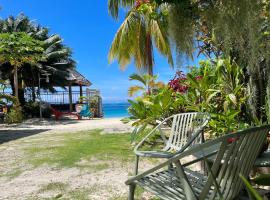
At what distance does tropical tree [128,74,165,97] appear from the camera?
7.53 m

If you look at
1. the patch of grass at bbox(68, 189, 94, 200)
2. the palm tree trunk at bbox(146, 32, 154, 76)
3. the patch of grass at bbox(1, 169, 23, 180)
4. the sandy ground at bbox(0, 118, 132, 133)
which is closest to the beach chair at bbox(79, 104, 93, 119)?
the sandy ground at bbox(0, 118, 132, 133)

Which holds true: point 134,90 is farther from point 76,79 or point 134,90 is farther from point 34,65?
point 76,79

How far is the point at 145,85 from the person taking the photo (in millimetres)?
7785

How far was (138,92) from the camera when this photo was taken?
314 inches

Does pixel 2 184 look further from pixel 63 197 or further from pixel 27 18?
pixel 27 18

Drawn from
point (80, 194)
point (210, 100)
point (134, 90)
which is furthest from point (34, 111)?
point (80, 194)

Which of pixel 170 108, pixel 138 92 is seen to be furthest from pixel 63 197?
pixel 138 92

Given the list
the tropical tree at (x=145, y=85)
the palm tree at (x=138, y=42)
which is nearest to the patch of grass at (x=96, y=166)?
the tropical tree at (x=145, y=85)

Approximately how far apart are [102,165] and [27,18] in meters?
20.5

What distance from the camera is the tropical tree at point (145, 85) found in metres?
7.53

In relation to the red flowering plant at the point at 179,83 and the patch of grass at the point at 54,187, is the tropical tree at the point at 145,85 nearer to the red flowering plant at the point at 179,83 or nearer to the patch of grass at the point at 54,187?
the red flowering plant at the point at 179,83

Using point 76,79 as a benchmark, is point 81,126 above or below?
below

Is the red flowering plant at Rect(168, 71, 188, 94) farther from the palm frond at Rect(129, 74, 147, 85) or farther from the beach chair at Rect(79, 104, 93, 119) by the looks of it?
the beach chair at Rect(79, 104, 93, 119)

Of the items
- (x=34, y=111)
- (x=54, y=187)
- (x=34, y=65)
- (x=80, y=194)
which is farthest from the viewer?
(x=34, y=65)
